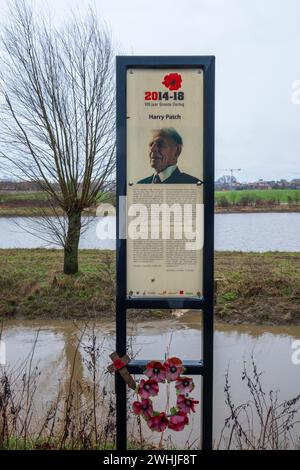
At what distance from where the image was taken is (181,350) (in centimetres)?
711

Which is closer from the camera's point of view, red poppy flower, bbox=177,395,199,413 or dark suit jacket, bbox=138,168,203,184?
red poppy flower, bbox=177,395,199,413

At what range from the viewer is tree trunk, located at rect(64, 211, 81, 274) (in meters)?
11.1

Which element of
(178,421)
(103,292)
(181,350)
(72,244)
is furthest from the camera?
(72,244)

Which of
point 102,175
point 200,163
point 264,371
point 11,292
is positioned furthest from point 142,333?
point 200,163

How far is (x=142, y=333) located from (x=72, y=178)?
4.33 meters

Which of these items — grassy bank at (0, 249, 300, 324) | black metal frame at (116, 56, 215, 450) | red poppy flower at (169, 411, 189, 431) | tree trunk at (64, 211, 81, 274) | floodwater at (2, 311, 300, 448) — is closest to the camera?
red poppy flower at (169, 411, 189, 431)

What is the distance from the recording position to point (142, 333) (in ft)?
26.2

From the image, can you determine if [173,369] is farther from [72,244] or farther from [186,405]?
[72,244]

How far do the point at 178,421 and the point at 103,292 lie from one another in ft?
23.5

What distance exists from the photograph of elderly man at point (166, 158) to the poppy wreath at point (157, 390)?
1.13 m

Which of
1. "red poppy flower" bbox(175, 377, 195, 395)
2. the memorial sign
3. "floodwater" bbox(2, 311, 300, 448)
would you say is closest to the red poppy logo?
the memorial sign

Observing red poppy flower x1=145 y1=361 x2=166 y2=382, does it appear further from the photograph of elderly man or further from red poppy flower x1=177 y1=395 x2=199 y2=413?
the photograph of elderly man

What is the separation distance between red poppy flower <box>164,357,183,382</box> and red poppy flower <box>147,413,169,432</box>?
22cm

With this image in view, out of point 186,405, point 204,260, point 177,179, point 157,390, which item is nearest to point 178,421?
point 186,405
